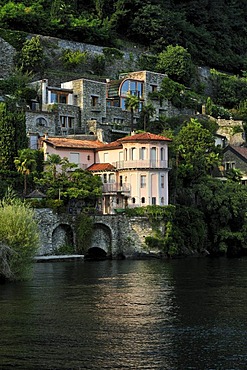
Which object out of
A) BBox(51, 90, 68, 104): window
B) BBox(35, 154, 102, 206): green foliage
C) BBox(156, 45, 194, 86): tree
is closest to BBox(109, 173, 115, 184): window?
BBox(35, 154, 102, 206): green foliage

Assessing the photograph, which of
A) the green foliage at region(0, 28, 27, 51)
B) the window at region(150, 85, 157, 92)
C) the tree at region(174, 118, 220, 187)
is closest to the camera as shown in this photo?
the tree at region(174, 118, 220, 187)

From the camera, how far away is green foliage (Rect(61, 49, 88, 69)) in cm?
9150

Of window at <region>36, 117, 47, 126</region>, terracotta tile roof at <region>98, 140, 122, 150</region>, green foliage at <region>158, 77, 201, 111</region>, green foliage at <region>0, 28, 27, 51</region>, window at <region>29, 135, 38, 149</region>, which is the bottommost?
terracotta tile roof at <region>98, 140, 122, 150</region>

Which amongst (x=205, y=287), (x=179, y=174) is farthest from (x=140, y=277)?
(x=179, y=174)

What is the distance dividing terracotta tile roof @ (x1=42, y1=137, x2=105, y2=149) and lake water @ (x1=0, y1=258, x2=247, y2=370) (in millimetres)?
22828

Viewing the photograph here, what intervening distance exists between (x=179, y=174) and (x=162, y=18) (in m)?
40.2

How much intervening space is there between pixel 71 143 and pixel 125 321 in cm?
4186

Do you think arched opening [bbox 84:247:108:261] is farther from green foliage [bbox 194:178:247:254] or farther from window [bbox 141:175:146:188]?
green foliage [bbox 194:178:247:254]

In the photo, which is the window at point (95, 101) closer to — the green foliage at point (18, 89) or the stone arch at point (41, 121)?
the green foliage at point (18, 89)

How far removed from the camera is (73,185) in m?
66.3

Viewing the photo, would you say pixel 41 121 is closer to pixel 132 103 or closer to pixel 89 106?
pixel 89 106

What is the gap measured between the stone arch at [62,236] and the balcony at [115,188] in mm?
7029

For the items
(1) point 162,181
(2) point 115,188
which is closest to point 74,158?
(2) point 115,188

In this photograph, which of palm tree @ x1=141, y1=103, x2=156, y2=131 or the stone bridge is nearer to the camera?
the stone bridge
